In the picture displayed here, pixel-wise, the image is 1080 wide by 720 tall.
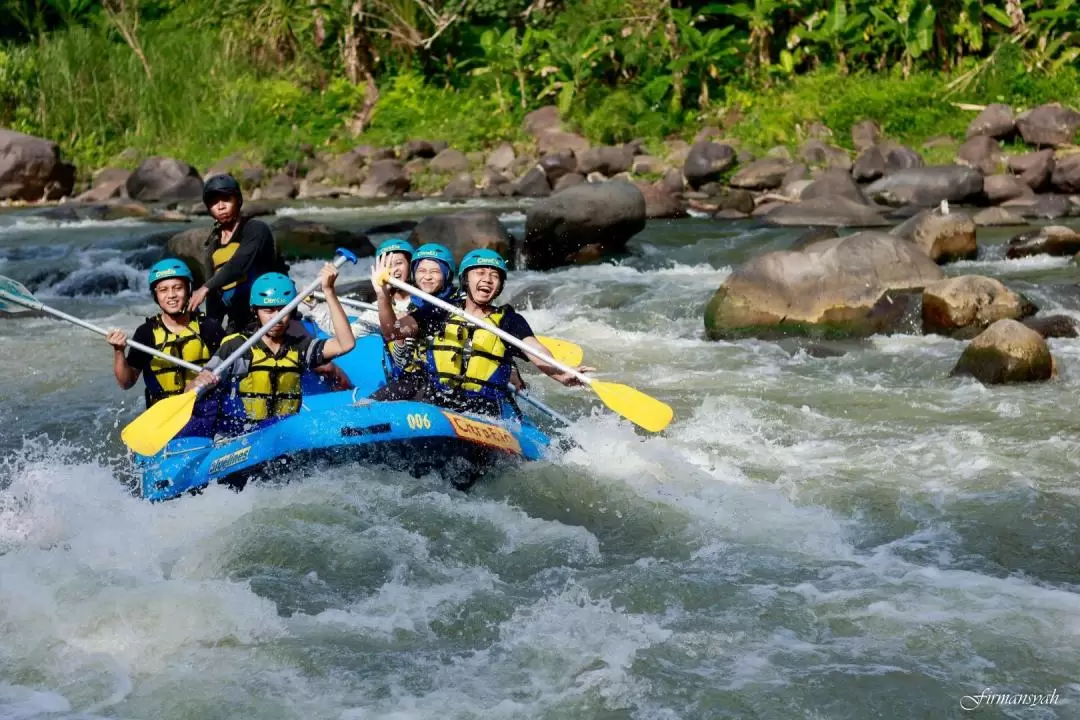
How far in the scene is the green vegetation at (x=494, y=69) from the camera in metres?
19.2

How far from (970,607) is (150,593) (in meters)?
2.95

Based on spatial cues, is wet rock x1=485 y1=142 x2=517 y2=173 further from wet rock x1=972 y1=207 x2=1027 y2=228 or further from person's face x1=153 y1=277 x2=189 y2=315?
person's face x1=153 y1=277 x2=189 y2=315

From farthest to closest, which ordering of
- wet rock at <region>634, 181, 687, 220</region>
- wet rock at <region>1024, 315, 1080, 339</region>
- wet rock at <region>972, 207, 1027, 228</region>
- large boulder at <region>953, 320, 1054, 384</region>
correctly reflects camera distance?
wet rock at <region>634, 181, 687, 220</region> < wet rock at <region>972, 207, 1027, 228</region> < wet rock at <region>1024, 315, 1080, 339</region> < large boulder at <region>953, 320, 1054, 384</region>

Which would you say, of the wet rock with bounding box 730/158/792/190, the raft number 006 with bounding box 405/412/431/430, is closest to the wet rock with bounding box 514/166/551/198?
the wet rock with bounding box 730/158/792/190

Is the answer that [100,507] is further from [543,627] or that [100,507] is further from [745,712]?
[745,712]

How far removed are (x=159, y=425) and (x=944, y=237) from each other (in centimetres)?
841

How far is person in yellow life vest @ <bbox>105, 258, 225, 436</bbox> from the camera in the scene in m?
5.85

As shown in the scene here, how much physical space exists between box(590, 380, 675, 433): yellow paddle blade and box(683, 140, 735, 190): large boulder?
38.1ft

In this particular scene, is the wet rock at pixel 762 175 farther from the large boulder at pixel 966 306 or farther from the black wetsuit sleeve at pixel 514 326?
the black wetsuit sleeve at pixel 514 326

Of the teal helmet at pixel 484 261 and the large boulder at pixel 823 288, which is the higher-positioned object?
the teal helmet at pixel 484 261

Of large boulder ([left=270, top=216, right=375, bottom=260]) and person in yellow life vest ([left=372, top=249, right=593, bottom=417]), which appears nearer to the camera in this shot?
person in yellow life vest ([left=372, top=249, right=593, bottom=417])

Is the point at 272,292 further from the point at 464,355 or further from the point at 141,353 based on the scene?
the point at 464,355

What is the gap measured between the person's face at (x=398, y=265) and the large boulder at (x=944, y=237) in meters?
6.82

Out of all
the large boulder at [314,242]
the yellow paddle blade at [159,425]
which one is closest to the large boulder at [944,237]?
A: the large boulder at [314,242]
